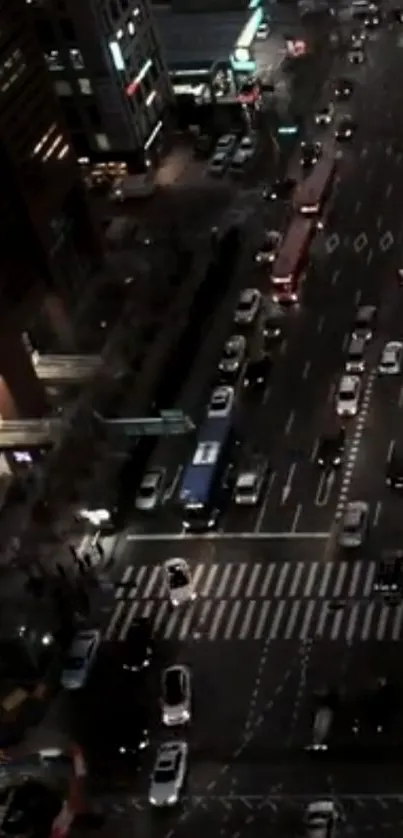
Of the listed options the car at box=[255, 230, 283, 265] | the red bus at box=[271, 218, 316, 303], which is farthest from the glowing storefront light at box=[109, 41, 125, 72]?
the red bus at box=[271, 218, 316, 303]

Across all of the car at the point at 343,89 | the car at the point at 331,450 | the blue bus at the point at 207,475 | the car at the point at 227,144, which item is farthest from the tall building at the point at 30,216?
the car at the point at 343,89

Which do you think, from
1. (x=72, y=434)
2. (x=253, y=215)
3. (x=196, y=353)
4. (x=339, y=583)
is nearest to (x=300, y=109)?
(x=253, y=215)

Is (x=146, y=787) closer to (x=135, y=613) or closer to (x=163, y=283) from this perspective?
(x=135, y=613)

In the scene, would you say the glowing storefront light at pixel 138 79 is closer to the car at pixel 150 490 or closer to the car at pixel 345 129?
the car at pixel 345 129

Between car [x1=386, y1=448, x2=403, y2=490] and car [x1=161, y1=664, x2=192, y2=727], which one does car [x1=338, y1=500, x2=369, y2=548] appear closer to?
car [x1=386, y1=448, x2=403, y2=490]

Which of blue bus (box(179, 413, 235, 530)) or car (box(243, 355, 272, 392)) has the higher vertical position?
blue bus (box(179, 413, 235, 530))

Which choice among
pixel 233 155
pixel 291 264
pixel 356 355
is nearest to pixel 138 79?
pixel 233 155
